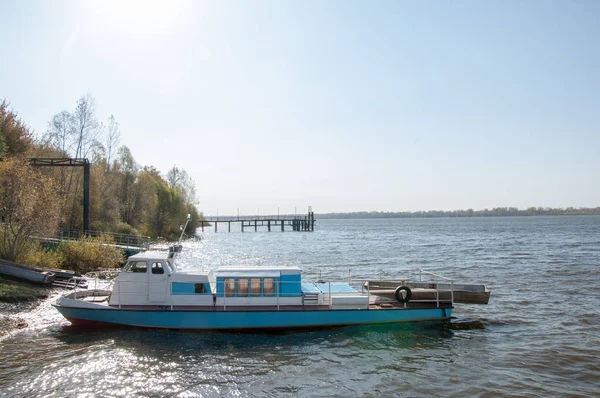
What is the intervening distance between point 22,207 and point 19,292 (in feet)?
17.6

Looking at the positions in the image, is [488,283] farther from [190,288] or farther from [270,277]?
[190,288]

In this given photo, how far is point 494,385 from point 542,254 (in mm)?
36901

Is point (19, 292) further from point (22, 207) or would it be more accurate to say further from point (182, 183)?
point (182, 183)

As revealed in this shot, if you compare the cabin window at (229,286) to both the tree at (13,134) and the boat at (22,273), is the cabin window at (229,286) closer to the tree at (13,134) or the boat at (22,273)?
the boat at (22,273)

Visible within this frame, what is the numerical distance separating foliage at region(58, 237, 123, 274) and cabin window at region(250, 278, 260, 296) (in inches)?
587

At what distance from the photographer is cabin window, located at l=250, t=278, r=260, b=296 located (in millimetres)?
17062

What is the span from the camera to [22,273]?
21609 mm

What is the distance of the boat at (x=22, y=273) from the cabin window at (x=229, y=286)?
11.0 m

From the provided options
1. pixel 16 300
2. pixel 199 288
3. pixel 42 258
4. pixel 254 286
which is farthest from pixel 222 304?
pixel 42 258

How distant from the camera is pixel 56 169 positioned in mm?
38562

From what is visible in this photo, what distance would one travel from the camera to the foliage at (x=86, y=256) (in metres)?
26.8

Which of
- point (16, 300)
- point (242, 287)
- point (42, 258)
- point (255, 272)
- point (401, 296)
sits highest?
point (255, 272)

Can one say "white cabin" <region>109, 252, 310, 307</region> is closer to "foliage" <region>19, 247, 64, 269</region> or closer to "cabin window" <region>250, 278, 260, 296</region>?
"cabin window" <region>250, 278, 260, 296</region>

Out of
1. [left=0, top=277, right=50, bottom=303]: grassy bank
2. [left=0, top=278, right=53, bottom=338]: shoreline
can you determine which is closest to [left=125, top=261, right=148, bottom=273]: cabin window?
[left=0, top=278, right=53, bottom=338]: shoreline
